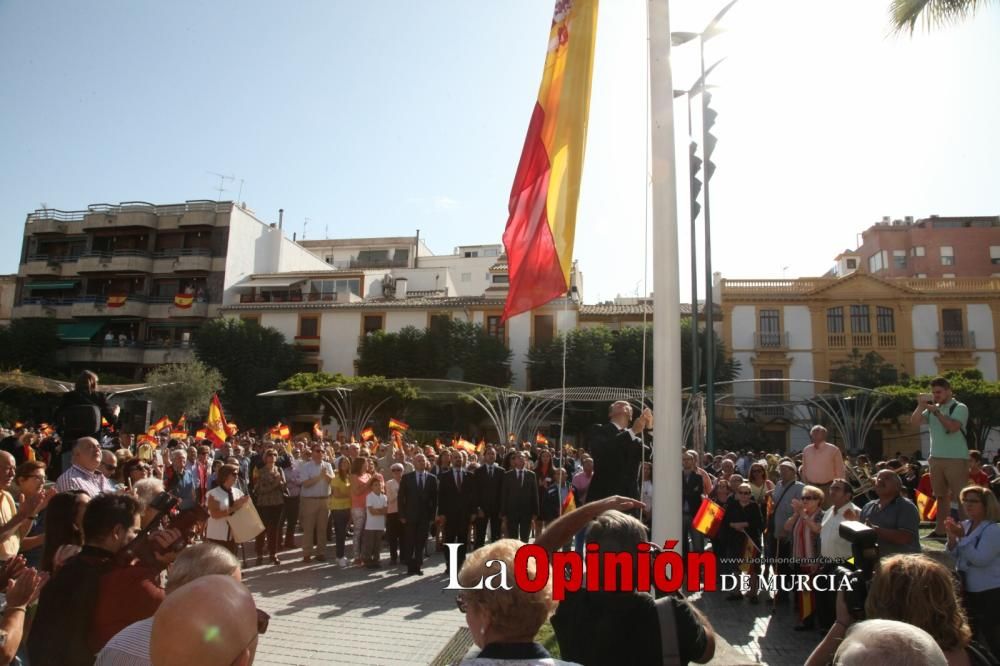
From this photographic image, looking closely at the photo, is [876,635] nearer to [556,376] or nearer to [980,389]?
[980,389]

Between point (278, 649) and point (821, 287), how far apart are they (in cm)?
4329

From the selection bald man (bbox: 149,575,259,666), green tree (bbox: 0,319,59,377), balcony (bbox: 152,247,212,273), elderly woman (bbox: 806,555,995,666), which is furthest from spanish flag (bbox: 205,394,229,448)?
green tree (bbox: 0,319,59,377)

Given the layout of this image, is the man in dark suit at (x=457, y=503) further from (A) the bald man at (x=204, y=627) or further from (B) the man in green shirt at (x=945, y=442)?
(A) the bald man at (x=204, y=627)

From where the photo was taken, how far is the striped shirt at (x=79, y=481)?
5305 mm

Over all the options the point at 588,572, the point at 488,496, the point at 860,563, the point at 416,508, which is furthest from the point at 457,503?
the point at 588,572

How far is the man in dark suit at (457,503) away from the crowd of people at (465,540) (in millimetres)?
35

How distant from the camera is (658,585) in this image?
309 cm

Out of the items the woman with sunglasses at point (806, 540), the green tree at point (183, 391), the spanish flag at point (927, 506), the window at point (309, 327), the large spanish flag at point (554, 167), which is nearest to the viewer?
the large spanish flag at point (554, 167)

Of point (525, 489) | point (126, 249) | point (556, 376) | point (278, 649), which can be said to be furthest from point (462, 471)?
point (126, 249)

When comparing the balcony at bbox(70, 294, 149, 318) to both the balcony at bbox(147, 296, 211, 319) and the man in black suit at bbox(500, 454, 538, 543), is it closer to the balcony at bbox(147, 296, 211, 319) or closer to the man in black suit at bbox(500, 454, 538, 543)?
the balcony at bbox(147, 296, 211, 319)

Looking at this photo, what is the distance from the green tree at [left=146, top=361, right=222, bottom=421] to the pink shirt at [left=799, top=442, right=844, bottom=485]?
1441 inches

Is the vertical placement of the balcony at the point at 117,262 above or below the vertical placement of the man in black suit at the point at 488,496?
above

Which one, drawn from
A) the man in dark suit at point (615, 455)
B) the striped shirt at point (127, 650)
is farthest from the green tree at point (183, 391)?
the striped shirt at point (127, 650)

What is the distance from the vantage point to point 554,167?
16.5 feet
